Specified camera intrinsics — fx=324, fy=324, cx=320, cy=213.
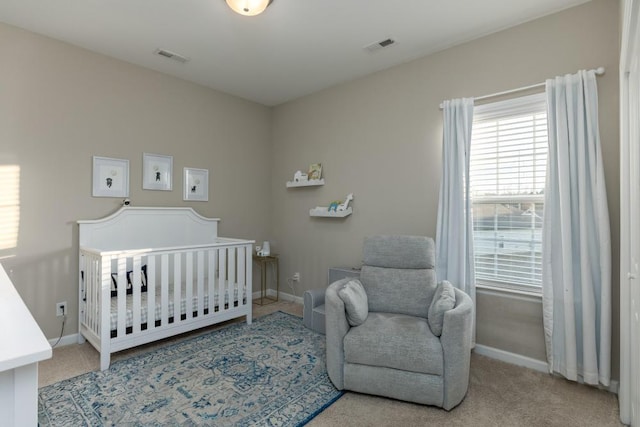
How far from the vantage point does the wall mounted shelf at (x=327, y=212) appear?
→ 3553 millimetres

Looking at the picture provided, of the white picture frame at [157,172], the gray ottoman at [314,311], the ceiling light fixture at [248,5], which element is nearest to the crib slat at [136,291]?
the white picture frame at [157,172]

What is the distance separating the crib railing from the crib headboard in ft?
0.62

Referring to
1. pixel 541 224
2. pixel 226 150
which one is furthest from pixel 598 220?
pixel 226 150

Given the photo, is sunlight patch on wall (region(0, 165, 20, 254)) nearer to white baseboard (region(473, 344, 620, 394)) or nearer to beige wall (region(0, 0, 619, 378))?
beige wall (region(0, 0, 619, 378))

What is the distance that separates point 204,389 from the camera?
2.14 metres

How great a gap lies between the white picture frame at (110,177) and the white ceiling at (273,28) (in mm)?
1004

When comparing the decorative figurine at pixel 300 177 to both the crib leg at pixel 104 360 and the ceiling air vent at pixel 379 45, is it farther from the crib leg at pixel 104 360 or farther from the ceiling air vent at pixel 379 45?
the crib leg at pixel 104 360

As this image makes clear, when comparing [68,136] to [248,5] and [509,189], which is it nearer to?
[248,5]

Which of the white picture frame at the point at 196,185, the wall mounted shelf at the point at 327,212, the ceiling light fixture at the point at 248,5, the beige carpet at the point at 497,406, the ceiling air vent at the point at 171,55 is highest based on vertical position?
the ceiling air vent at the point at 171,55

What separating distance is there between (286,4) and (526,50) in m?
1.84

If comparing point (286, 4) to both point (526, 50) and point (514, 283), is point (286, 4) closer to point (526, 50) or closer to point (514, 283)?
point (526, 50)

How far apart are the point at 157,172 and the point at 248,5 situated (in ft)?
6.61

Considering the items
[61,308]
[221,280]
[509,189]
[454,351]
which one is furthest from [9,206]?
[509,189]

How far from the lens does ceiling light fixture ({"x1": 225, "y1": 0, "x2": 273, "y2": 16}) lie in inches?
82.7
